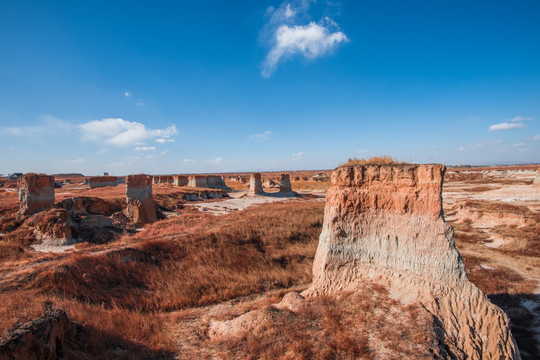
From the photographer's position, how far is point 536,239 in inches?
535

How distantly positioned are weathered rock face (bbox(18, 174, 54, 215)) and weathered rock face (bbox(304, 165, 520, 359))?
18.4 meters

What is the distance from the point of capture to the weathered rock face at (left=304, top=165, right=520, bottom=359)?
4.98 m

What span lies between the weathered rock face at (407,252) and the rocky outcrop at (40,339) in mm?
5772

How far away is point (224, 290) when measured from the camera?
882 centimetres

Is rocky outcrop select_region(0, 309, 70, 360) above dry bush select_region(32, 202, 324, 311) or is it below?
above

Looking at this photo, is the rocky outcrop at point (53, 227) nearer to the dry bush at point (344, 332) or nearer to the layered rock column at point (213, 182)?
the dry bush at point (344, 332)

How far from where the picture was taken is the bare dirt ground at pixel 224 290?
485 centimetres

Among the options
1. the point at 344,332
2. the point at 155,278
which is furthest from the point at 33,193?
the point at 344,332

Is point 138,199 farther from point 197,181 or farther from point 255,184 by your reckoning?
point 197,181

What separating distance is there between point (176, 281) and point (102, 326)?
3.76 m

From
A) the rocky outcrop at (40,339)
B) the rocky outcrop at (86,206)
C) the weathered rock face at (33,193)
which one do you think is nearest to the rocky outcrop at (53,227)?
the weathered rock face at (33,193)

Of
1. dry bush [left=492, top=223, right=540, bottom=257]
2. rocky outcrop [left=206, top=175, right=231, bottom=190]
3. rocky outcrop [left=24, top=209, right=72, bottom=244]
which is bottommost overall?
dry bush [left=492, top=223, right=540, bottom=257]

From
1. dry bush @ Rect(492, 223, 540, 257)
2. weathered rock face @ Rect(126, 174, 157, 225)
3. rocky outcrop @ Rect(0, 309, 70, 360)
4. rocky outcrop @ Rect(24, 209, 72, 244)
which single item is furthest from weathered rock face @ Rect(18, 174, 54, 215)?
dry bush @ Rect(492, 223, 540, 257)

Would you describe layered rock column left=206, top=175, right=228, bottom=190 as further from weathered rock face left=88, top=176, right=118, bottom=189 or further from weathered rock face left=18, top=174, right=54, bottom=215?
weathered rock face left=18, top=174, right=54, bottom=215
